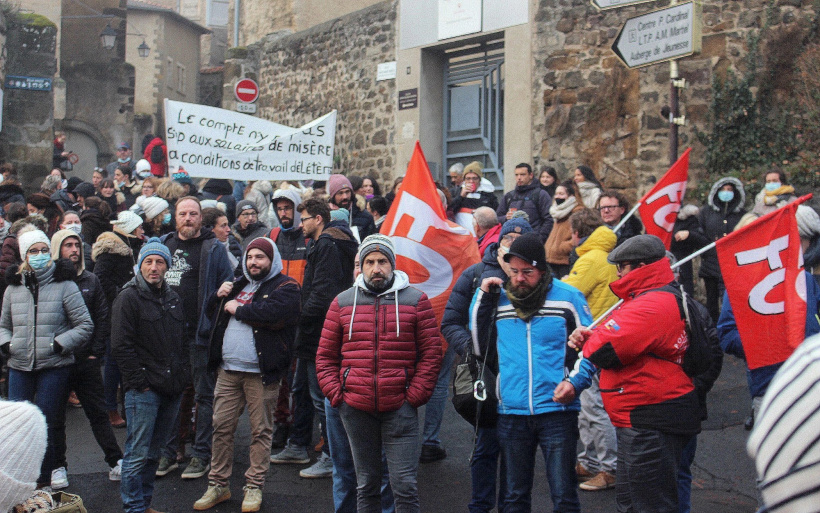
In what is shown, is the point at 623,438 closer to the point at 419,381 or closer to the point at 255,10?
the point at 419,381

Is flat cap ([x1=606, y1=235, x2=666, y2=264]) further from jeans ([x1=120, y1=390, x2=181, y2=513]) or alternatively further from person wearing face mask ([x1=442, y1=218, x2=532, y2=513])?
jeans ([x1=120, y1=390, x2=181, y2=513])

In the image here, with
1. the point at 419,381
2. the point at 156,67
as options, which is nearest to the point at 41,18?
the point at 156,67

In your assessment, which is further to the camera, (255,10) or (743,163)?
(255,10)

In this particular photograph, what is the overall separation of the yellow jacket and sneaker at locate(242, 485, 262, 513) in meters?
2.64

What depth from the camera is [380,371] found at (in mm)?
5004

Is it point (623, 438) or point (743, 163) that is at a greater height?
point (743, 163)

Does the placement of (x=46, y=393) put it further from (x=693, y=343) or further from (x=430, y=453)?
(x=693, y=343)

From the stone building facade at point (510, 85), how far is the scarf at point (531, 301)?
6.92m

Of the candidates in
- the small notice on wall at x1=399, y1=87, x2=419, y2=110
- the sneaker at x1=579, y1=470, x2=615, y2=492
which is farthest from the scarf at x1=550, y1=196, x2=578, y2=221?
the small notice on wall at x1=399, y1=87, x2=419, y2=110

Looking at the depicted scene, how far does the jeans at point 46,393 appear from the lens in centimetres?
605

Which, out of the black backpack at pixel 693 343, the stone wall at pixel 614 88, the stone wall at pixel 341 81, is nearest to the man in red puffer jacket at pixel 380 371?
the black backpack at pixel 693 343

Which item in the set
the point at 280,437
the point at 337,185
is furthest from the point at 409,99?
the point at 280,437

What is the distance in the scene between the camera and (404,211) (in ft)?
20.6

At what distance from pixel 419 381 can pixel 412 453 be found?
42 cm
